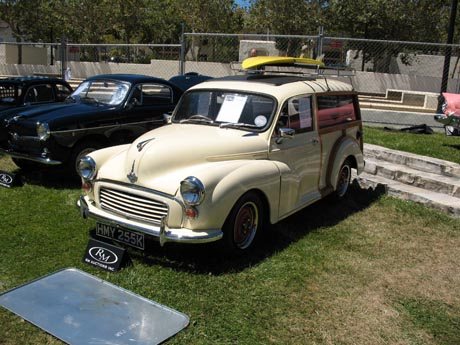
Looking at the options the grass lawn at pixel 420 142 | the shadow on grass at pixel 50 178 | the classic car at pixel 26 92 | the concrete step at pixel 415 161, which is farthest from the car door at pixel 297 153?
the classic car at pixel 26 92

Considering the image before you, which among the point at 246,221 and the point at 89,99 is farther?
the point at 89,99

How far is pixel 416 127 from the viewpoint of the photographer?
1141 cm

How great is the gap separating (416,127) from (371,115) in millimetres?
1251

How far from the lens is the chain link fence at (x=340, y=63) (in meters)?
12.2

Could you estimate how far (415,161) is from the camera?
7.80m

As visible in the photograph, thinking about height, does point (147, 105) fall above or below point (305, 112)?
below

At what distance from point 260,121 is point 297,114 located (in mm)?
556

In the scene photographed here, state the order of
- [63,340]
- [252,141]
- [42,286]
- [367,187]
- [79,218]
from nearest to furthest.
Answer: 1. [63,340]
2. [42,286]
3. [252,141]
4. [79,218]
5. [367,187]

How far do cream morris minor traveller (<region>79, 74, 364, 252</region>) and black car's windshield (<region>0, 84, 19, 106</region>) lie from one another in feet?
14.4

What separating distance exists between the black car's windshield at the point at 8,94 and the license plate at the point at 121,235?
5159 millimetres

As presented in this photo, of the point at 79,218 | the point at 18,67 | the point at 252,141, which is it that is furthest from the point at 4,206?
the point at 18,67

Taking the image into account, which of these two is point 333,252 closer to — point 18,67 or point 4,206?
point 4,206

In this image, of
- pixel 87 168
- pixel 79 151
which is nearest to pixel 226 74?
pixel 79 151

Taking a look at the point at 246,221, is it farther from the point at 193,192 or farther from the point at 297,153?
the point at 297,153
